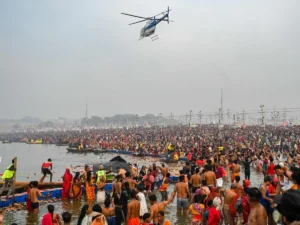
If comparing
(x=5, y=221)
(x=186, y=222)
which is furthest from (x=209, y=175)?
(x=5, y=221)

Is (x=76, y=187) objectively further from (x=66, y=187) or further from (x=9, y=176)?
(x=9, y=176)

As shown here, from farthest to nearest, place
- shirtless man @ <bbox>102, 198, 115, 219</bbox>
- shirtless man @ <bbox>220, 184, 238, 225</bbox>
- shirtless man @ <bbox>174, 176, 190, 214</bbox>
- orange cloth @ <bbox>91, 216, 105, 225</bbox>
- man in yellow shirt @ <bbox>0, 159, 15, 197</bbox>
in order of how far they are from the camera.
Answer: man in yellow shirt @ <bbox>0, 159, 15, 197</bbox> → shirtless man @ <bbox>174, 176, 190, 214</bbox> → shirtless man @ <bbox>220, 184, 238, 225</bbox> → shirtless man @ <bbox>102, 198, 115, 219</bbox> → orange cloth @ <bbox>91, 216, 105, 225</bbox>

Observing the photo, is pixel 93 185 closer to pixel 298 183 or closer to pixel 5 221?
pixel 5 221

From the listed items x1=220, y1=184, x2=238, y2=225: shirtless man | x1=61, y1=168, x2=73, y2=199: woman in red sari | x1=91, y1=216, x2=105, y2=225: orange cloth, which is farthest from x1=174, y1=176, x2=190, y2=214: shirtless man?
x1=61, y1=168, x2=73, y2=199: woman in red sari

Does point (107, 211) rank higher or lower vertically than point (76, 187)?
higher

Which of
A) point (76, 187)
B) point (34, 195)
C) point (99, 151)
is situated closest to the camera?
point (34, 195)

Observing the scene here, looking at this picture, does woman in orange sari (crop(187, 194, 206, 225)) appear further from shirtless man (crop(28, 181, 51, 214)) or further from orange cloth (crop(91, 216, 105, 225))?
shirtless man (crop(28, 181, 51, 214))

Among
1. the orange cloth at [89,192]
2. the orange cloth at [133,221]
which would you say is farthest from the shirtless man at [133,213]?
the orange cloth at [89,192]

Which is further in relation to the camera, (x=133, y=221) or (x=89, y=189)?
(x=89, y=189)

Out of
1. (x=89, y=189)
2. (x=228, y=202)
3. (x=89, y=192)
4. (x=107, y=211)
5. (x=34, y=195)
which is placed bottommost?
(x=89, y=192)

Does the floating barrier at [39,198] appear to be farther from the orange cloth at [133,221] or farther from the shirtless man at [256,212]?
the shirtless man at [256,212]

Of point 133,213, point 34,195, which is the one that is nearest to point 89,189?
point 34,195

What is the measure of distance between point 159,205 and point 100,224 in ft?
5.32

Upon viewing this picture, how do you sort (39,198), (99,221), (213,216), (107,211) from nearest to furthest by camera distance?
1. (99,221)
2. (213,216)
3. (107,211)
4. (39,198)
